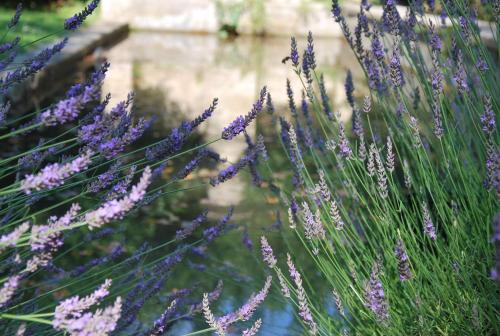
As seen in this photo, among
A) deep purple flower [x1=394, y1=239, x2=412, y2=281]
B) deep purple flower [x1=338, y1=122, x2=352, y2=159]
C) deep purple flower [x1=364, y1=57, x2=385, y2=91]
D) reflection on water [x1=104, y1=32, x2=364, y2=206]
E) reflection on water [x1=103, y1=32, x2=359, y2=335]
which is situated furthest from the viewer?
reflection on water [x1=104, y1=32, x2=364, y2=206]

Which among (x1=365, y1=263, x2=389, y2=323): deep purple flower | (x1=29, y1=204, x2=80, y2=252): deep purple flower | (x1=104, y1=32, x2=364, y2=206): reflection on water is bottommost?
(x1=104, y1=32, x2=364, y2=206): reflection on water

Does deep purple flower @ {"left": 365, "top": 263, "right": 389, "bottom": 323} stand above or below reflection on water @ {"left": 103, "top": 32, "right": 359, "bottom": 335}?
above

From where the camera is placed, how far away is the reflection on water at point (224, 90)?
3855mm

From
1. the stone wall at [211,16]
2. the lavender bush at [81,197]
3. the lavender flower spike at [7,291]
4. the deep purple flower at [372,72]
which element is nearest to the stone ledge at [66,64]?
the stone wall at [211,16]

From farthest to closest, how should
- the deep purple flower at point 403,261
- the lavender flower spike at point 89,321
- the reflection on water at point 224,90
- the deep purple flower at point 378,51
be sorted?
1. the reflection on water at point 224,90
2. the deep purple flower at point 378,51
3. the deep purple flower at point 403,261
4. the lavender flower spike at point 89,321

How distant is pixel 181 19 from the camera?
14352mm

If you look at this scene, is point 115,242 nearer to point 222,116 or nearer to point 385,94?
point 385,94

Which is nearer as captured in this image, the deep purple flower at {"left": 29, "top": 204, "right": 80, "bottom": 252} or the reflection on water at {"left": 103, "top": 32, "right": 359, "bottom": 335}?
the deep purple flower at {"left": 29, "top": 204, "right": 80, "bottom": 252}

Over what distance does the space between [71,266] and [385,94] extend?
1.78 metres

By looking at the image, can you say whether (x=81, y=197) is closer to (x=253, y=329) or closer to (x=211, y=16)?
(x=253, y=329)

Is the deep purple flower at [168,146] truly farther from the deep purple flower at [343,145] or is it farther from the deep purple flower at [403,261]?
the deep purple flower at [403,261]

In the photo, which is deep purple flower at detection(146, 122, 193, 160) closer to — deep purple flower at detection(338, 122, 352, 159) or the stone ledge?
deep purple flower at detection(338, 122, 352, 159)

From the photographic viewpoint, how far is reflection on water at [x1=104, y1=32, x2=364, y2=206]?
7.57 m

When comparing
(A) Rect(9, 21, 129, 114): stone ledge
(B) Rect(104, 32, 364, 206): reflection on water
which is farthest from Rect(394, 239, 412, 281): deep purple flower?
(A) Rect(9, 21, 129, 114): stone ledge
